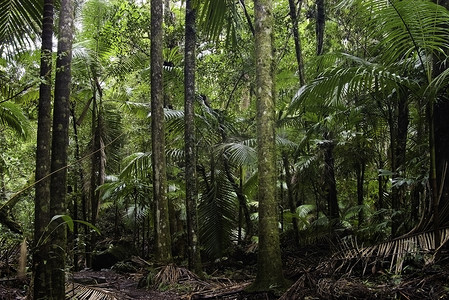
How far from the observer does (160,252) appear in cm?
665

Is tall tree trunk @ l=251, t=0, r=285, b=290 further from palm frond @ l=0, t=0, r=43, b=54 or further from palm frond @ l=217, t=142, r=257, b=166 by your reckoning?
palm frond @ l=0, t=0, r=43, b=54

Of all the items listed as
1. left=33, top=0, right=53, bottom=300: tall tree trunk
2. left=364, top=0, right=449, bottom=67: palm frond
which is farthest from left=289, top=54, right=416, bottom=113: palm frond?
left=33, top=0, right=53, bottom=300: tall tree trunk

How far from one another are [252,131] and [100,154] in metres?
4.23

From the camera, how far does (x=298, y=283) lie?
406 cm

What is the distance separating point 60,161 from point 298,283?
292 cm

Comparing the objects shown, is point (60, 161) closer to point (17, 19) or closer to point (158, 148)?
point (17, 19)

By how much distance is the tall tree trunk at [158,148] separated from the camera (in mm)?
6688

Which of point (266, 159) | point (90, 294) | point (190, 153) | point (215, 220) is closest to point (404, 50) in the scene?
point (266, 159)

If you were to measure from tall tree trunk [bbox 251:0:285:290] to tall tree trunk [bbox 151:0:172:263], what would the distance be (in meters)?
2.61

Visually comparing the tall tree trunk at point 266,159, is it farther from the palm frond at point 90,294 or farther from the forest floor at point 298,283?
the palm frond at point 90,294

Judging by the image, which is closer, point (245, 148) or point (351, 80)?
point (351, 80)

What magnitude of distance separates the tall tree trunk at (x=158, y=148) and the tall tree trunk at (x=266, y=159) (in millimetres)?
2606

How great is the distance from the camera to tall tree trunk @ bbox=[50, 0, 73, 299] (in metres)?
3.82

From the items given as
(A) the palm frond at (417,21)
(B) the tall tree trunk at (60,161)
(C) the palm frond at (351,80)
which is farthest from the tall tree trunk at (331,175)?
(B) the tall tree trunk at (60,161)
